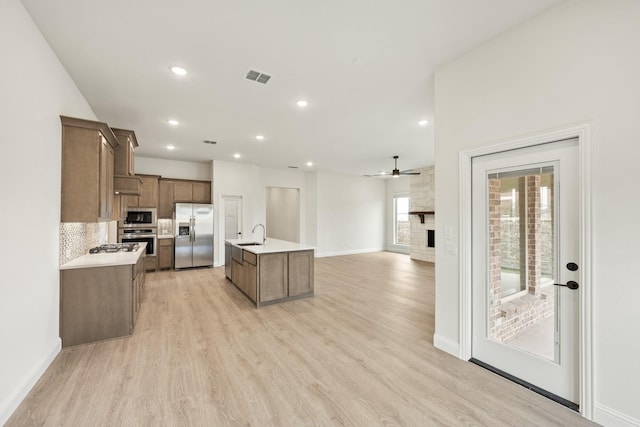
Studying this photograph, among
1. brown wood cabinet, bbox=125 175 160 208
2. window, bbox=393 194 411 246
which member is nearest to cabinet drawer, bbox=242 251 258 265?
brown wood cabinet, bbox=125 175 160 208

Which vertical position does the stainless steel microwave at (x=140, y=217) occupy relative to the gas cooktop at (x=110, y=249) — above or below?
above

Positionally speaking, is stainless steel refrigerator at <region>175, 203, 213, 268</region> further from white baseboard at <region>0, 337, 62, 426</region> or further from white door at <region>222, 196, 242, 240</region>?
white baseboard at <region>0, 337, 62, 426</region>

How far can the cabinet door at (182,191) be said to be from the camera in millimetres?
7156

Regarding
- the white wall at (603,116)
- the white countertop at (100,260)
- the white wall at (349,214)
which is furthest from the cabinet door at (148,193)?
the white wall at (603,116)

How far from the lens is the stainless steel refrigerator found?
268 inches

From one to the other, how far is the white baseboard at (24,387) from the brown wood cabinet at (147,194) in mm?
4384

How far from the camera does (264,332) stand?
130 inches

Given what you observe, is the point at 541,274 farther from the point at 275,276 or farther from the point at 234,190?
the point at 234,190

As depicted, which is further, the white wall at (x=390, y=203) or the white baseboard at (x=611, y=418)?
the white wall at (x=390, y=203)

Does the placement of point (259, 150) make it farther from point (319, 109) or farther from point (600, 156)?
point (600, 156)

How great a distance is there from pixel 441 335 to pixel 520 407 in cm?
90

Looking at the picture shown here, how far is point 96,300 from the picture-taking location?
3.06 m

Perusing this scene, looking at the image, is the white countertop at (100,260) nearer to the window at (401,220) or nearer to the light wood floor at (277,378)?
the light wood floor at (277,378)

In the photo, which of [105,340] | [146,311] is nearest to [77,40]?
[105,340]
